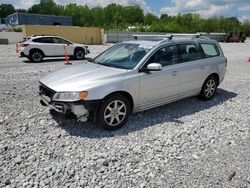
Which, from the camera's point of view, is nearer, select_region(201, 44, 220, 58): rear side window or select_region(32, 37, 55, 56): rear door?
select_region(201, 44, 220, 58): rear side window

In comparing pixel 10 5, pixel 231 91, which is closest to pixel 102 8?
pixel 10 5

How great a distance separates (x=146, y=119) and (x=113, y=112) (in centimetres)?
91

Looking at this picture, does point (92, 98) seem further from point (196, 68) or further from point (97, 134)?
point (196, 68)

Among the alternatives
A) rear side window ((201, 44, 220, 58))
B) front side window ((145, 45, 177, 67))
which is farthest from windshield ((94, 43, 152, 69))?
rear side window ((201, 44, 220, 58))

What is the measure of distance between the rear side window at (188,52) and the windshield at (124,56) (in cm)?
92

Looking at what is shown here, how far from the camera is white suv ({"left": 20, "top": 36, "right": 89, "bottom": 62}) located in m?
12.8

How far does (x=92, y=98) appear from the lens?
3746 mm

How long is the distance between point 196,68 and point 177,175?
3.06 m

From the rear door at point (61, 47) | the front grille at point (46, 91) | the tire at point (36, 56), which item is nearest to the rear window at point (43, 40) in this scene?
the rear door at point (61, 47)

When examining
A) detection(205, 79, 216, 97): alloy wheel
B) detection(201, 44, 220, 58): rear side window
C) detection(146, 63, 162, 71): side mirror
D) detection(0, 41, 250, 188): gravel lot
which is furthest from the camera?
detection(205, 79, 216, 97): alloy wheel

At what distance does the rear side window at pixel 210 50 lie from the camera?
18.9 feet

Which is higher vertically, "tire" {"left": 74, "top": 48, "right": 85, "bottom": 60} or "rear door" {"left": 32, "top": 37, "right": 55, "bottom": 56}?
"rear door" {"left": 32, "top": 37, "right": 55, "bottom": 56}

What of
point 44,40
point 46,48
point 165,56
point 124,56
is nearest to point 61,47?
point 46,48

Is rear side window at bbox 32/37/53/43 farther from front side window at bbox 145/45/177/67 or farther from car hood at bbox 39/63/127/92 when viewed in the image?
front side window at bbox 145/45/177/67
